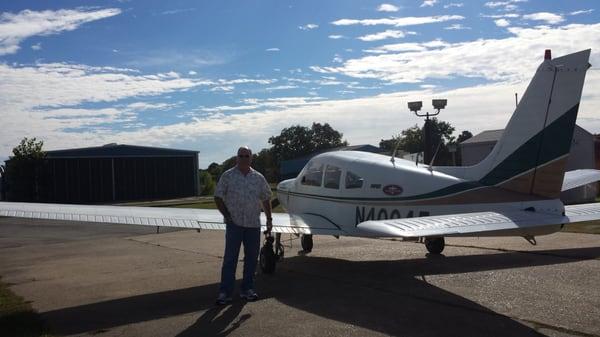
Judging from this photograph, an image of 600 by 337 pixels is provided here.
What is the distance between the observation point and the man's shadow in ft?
19.1

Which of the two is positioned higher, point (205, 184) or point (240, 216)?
point (240, 216)

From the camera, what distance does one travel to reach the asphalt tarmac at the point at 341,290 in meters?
5.89

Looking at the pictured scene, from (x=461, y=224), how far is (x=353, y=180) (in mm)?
3657

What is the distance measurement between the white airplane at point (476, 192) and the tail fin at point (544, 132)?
14 millimetres

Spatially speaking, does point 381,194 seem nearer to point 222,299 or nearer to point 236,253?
point 236,253

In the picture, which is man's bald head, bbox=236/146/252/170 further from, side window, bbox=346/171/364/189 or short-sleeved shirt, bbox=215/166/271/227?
side window, bbox=346/171/364/189

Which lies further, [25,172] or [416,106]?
[25,172]

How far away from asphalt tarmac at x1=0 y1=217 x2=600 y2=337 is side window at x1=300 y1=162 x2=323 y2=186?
1.57 m

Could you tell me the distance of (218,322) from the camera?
6.24 m

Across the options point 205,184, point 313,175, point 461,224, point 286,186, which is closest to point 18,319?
point 461,224

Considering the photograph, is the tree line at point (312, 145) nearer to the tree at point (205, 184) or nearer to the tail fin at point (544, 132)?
the tree at point (205, 184)

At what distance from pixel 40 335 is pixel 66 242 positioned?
11.4 m

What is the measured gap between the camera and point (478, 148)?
1741 inches

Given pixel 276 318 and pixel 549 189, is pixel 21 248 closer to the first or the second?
pixel 276 318
